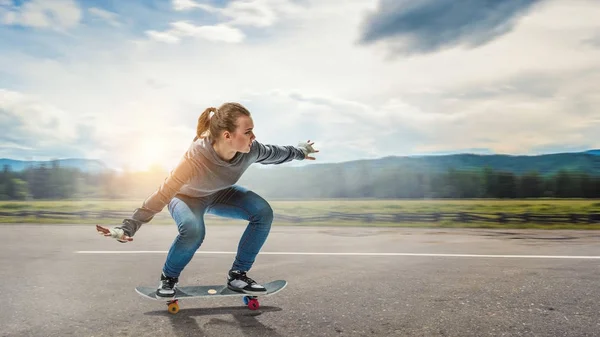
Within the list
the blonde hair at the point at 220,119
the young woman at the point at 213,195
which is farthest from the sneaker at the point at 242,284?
the blonde hair at the point at 220,119

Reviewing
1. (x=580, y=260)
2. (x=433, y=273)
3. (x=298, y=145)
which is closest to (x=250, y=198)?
(x=298, y=145)

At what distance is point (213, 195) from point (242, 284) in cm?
81

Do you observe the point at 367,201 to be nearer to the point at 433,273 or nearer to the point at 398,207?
the point at 398,207

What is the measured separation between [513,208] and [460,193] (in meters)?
1.74

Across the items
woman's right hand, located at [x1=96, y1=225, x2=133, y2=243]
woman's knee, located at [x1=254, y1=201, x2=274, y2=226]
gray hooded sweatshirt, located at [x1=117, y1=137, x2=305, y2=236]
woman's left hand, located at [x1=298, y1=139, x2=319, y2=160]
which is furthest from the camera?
woman's left hand, located at [x1=298, y1=139, x2=319, y2=160]

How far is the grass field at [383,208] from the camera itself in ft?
44.8

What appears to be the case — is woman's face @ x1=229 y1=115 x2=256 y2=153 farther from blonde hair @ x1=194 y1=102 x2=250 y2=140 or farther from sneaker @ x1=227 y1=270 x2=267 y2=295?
sneaker @ x1=227 y1=270 x2=267 y2=295

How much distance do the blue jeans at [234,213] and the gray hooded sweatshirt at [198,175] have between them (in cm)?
12

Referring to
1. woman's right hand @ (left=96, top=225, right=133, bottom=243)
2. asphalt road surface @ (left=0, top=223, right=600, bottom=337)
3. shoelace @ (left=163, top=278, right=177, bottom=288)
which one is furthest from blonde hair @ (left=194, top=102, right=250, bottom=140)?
asphalt road surface @ (left=0, top=223, right=600, bottom=337)

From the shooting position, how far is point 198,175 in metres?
4.30

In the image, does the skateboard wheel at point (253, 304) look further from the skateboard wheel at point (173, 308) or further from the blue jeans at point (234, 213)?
the skateboard wheel at point (173, 308)

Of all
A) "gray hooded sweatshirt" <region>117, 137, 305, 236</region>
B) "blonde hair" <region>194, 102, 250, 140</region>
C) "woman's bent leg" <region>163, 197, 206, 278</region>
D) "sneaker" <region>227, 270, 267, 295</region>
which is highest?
"blonde hair" <region>194, 102, 250, 140</region>

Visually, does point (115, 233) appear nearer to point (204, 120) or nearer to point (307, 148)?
point (204, 120)

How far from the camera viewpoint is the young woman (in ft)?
13.5
